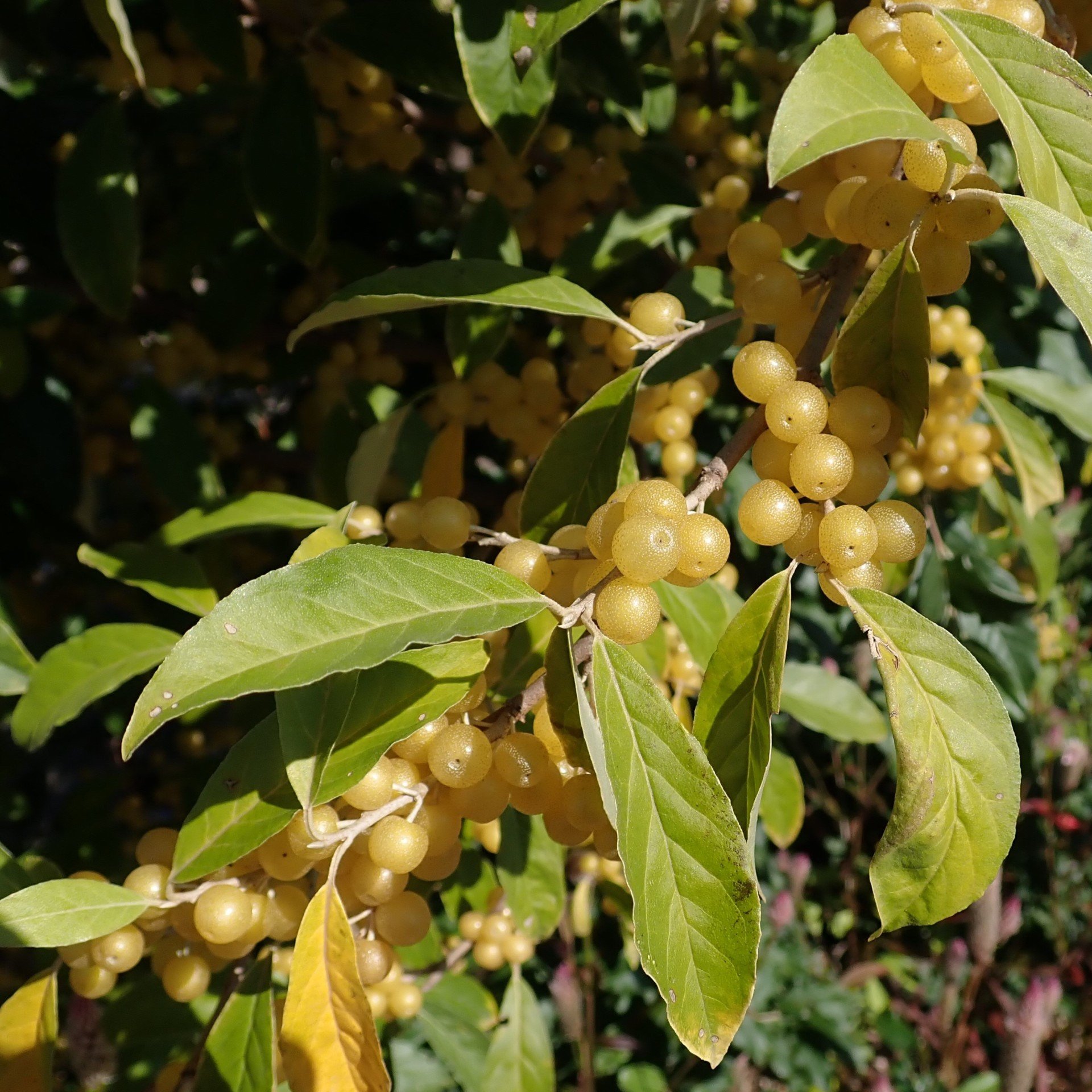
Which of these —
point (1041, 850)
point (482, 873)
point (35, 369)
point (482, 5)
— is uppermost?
point (482, 5)

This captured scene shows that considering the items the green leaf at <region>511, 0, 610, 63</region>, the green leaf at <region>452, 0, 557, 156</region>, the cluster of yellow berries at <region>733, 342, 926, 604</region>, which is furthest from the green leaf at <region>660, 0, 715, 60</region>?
the cluster of yellow berries at <region>733, 342, 926, 604</region>

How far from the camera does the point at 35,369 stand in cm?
153

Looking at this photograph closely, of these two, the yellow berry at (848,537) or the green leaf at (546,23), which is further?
the green leaf at (546,23)

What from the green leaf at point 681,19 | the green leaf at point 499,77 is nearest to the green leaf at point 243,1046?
the green leaf at point 499,77

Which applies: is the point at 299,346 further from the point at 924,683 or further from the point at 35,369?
the point at 924,683

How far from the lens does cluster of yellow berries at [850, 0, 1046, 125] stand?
65cm

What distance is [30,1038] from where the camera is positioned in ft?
2.59

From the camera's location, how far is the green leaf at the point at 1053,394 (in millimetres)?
1447

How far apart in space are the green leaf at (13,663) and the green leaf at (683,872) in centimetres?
82

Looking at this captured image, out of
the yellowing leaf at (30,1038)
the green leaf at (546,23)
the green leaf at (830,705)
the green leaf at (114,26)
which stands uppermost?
the green leaf at (546,23)

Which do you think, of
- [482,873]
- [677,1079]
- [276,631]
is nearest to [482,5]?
[276,631]

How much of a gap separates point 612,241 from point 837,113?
0.68 m

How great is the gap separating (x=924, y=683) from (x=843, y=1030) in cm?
242

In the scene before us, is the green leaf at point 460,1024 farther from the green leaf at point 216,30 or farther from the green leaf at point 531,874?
the green leaf at point 216,30
